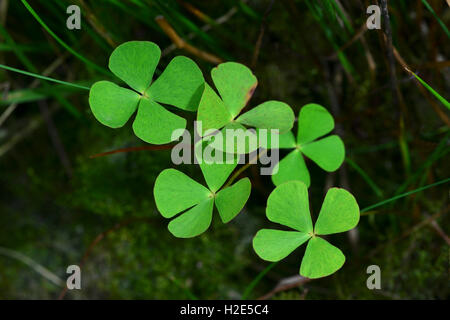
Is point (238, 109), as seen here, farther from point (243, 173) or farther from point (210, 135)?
point (243, 173)

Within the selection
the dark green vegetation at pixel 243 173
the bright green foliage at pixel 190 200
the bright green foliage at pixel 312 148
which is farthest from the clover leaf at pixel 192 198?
the dark green vegetation at pixel 243 173

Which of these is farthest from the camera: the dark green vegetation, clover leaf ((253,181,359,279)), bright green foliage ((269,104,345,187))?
the dark green vegetation

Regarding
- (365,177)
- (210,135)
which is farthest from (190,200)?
(365,177)

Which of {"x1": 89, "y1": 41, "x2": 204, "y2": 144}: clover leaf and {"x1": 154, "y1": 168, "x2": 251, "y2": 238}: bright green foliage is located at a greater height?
{"x1": 89, "y1": 41, "x2": 204, "y2": 144}: clover leaf

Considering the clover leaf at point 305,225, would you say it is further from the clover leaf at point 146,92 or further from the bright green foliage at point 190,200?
the clover leaf at point 146,92

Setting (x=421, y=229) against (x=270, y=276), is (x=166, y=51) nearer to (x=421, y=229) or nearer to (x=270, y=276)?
(x=270, y=276)

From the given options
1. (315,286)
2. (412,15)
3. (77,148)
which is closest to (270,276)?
(315,286)

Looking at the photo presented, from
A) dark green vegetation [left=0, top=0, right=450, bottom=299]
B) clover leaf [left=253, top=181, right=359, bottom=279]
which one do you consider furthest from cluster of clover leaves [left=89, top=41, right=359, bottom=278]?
dark green vegetation [left=0, top=0, right=450, bottom=299]

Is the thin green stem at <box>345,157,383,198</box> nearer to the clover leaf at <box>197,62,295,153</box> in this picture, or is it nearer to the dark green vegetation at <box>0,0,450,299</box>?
the dark green vegetation at <box>0,0,450,299</box>
